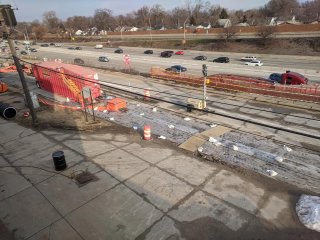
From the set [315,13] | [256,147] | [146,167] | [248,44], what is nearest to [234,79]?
[256,147]

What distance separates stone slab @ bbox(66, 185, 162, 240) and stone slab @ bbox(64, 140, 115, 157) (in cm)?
413

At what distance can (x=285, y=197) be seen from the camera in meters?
10.8

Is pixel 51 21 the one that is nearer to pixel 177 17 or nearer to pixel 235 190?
pixel 177 17

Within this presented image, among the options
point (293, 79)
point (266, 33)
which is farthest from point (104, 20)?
point (293, 79)

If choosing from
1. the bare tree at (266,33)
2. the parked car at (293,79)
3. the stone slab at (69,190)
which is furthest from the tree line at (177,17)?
the stone slab at (69,190)

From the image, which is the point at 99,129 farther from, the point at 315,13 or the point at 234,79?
the point at 315,13

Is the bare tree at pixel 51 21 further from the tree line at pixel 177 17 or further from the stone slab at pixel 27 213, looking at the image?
the stone slab at pixel 27 213

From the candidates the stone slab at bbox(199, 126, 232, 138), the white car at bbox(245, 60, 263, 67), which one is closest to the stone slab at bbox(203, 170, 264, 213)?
the stone slab at bbox(199, 126, 232, 138)

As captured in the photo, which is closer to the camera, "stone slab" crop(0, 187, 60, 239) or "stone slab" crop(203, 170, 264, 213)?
"stone slab" crop(0, 187, 60, 239)

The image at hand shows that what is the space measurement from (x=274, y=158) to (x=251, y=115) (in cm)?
749

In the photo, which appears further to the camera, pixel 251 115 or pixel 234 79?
pixel 234 79

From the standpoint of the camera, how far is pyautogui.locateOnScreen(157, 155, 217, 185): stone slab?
12.2 m

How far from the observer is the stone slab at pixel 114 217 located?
927 centimetres

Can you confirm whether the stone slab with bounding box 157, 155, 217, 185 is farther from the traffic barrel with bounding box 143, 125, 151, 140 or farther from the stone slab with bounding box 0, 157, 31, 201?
the stone slab with bounding box 0, 157, 31, 201
